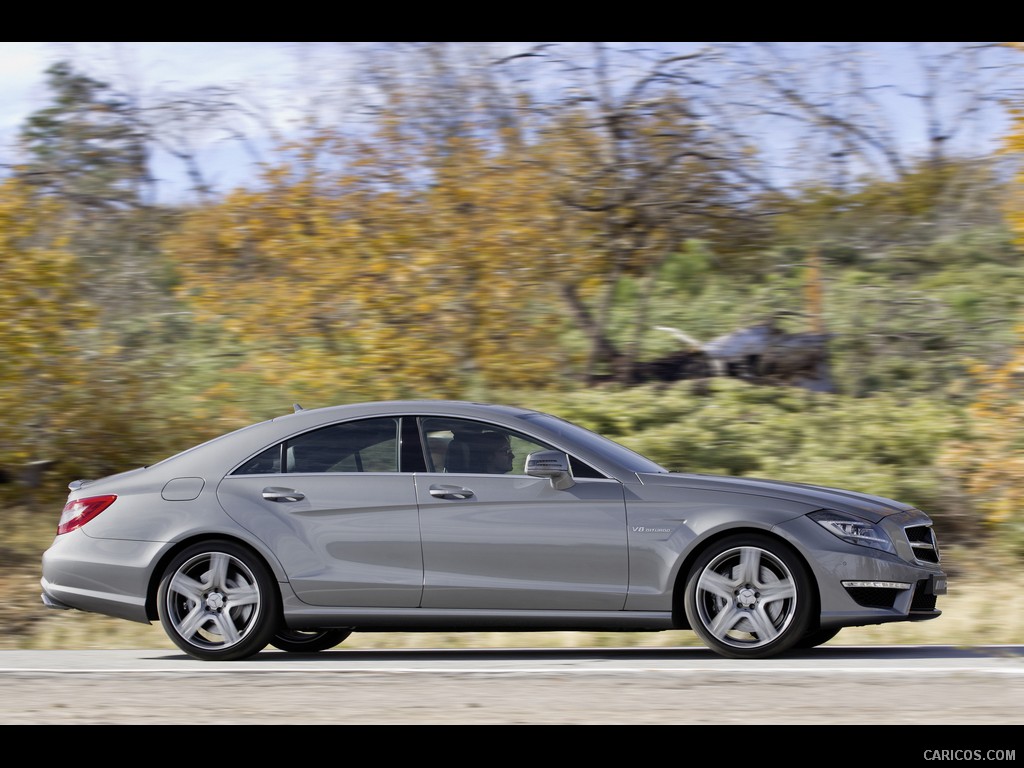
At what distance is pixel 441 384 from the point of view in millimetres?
14805

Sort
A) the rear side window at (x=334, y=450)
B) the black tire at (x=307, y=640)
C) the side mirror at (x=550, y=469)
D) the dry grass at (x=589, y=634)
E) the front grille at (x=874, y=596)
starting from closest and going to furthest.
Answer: the front grille at (x=874, y=596)
the side mirror at (x=550, y=469)
the rear side window at (x=334, y=450)
the black tire at (x=307, y=640)
the dry grass at (x=589, y=634)

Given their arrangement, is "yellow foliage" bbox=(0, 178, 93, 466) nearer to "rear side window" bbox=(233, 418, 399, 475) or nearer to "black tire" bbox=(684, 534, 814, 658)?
"rear side window" bbox=(233, 418, 399, 475)

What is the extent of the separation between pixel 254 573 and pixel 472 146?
872cm

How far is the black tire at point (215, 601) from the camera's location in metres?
7.67

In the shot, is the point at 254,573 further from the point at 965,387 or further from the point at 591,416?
the point at 965,387

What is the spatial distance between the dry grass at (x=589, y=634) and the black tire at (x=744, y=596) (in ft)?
6.91

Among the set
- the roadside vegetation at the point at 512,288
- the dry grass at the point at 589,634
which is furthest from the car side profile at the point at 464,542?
the roadside vegetation at the point at 512,288

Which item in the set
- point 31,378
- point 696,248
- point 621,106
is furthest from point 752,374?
point 31,378

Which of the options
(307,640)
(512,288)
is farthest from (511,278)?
(307,640)

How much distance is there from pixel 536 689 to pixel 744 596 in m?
1.46

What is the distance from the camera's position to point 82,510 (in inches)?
A: 315
